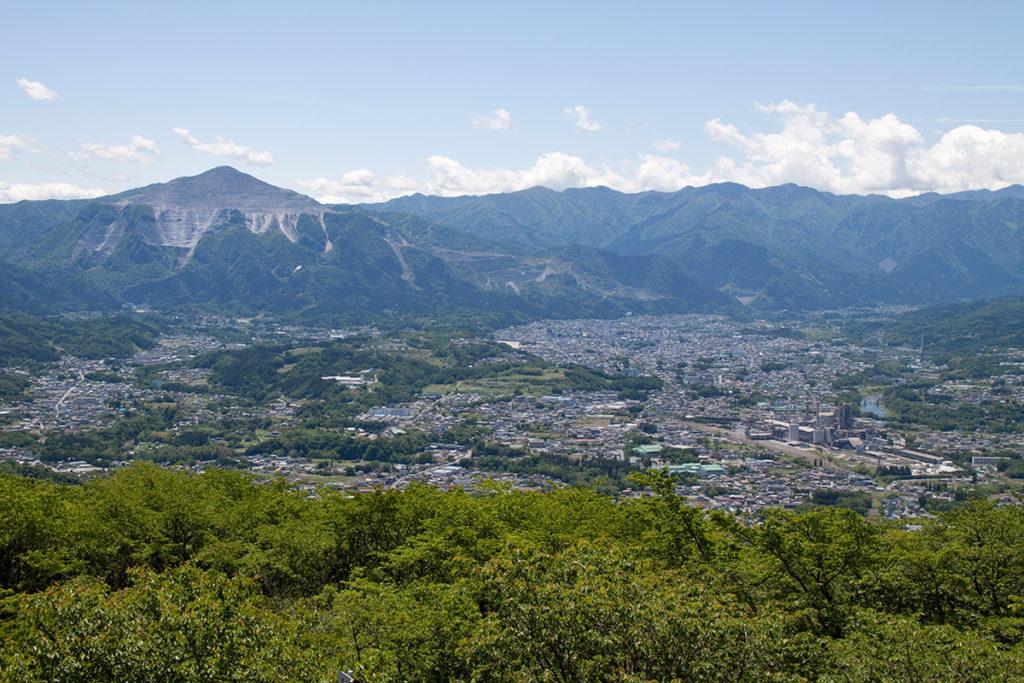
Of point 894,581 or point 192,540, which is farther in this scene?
point 192,540

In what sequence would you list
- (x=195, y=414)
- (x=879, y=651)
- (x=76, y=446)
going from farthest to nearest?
(x=195, y=414)
(x=76, y=446)
(x=879, y=651)

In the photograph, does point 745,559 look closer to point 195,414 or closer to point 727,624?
point 727,624

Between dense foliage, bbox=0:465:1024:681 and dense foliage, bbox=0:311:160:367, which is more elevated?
dense foliage, bbox=0:465:1024:681

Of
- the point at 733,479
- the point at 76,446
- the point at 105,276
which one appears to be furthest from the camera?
the point at 105,276

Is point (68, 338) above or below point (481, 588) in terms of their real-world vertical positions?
below

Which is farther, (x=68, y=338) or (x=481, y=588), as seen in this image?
(x=68, y=338)

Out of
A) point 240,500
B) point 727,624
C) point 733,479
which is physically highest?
point 727,624

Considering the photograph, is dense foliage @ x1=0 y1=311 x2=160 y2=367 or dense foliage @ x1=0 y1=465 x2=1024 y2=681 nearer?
dense foliage @ x1=0 y1=465 x2=1024 y2=681

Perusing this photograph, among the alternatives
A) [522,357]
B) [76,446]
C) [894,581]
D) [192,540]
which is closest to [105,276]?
[522,357]
